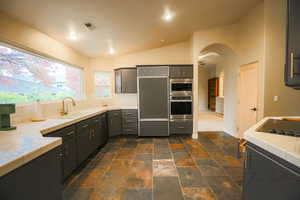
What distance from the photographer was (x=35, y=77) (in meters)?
2.47

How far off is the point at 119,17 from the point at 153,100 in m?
2.21

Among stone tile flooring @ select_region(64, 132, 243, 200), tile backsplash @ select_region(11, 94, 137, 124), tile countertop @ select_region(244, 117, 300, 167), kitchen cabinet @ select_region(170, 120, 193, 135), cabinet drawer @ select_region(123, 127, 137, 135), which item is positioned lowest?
stone tile flooring @ select_region(64, 132, 243, 200)

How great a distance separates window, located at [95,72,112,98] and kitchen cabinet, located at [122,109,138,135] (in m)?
1.09

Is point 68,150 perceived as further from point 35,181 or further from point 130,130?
point 130,130

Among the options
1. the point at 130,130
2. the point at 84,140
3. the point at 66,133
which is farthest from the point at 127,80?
the point at 66,133

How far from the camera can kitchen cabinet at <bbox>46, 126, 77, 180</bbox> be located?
1901 mm

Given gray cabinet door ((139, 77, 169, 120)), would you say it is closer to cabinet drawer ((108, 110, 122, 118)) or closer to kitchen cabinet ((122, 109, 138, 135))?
kitchen cabinet ((122, 109, 138, 135))

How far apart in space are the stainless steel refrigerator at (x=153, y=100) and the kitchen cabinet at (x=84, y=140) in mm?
1573

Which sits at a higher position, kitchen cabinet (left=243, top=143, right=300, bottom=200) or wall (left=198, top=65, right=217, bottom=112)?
wall (left=198, top=65, right=217, bottom=112)

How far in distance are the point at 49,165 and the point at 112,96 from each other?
3.66m

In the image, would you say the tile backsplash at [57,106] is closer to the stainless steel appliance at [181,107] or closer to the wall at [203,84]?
the stainless steel appliance at [181,107]

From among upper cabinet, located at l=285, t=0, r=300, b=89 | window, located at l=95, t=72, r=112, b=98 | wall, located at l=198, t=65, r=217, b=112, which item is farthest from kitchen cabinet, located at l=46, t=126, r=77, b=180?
wall, located at l=198, t=65, r=217, b=112

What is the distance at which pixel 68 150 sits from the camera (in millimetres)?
2029

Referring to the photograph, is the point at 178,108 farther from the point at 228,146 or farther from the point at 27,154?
the point at 27,154
